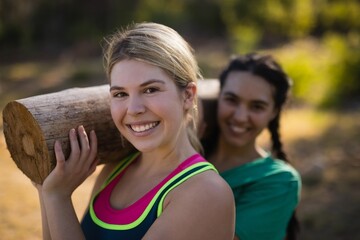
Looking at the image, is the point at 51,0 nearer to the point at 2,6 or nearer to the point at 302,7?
the point at 2,6

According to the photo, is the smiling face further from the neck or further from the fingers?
the fingers

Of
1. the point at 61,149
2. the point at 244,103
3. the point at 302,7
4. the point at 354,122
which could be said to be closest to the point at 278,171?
the point at 244,103

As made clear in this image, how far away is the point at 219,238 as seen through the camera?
5.74ft

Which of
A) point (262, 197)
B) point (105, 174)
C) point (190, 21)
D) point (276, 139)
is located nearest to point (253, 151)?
point (276, 139)

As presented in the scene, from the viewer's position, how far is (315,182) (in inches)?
226

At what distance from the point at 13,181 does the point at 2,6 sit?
10.7 meters

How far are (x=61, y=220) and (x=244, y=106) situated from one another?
132 centimetres

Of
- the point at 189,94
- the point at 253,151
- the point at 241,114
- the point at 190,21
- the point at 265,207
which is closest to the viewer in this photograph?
the point at 189,94

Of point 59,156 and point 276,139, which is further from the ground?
point 59,156

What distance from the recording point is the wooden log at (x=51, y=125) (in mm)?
1891

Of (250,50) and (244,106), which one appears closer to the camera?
(244,106)

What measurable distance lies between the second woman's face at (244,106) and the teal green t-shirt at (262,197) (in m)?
0.19

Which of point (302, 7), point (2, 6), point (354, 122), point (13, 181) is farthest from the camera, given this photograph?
point (302, 7)

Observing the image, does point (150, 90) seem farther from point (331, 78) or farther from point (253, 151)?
point (331, 78)
